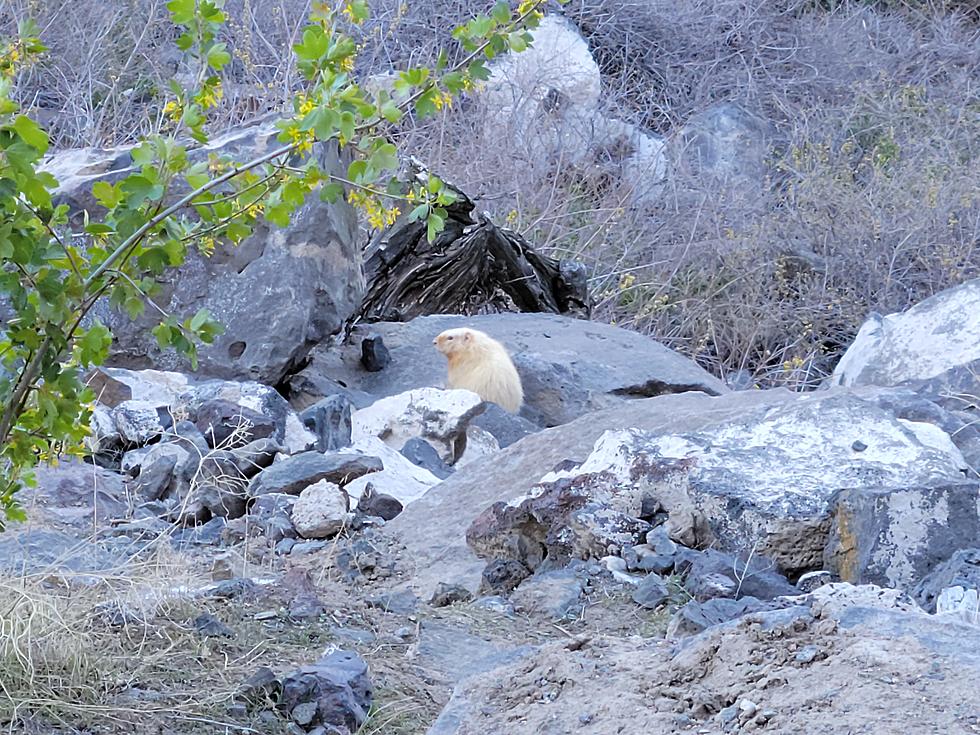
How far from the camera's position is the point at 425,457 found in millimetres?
6207

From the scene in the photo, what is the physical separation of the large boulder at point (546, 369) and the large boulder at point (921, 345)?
34.6 inches

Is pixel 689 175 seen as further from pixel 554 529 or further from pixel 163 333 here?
pixel 163 333

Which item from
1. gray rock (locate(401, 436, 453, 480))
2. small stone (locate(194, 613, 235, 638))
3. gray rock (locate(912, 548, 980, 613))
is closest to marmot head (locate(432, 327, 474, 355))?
gray rock (locate(401, 436, 453, 480))

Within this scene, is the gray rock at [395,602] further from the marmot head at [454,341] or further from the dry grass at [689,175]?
the dry grass at [689,175]

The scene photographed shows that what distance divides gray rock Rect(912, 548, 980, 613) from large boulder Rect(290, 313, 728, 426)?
4.42 metres

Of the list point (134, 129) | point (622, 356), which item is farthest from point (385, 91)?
point (134, 129)

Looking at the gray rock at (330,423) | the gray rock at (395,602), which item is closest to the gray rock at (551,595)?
the gray rock at (395,602)

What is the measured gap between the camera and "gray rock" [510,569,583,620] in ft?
12.0

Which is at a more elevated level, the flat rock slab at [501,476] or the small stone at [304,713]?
the small stone at [304,713]

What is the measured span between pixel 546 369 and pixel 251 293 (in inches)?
72.2

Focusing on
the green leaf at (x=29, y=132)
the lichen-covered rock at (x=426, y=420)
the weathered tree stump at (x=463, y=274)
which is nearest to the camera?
the green leaf at (x=29, y=132)

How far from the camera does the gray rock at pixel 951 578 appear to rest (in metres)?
3.25

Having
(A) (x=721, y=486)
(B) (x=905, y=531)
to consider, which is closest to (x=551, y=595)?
(A) (x=721, y=486)

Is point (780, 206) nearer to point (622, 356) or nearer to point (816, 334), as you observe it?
point (816, 334)
